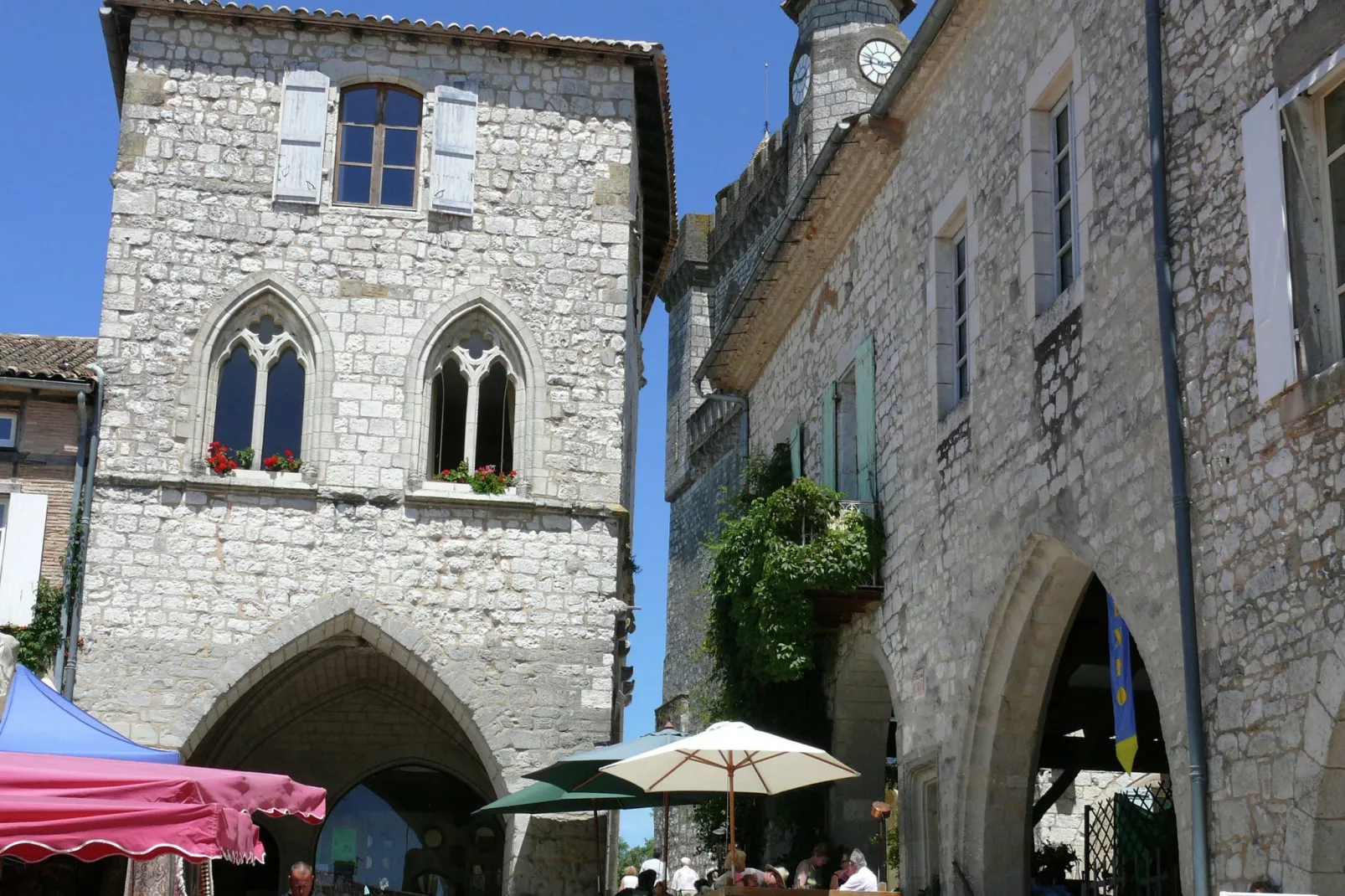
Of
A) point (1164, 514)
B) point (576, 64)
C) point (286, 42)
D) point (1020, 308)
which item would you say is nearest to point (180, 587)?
point (286, 42)

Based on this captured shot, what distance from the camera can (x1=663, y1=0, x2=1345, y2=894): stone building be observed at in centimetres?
709

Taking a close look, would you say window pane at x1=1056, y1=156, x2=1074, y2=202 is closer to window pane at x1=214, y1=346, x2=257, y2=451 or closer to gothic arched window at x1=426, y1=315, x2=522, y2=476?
gothic arched window at x1=426, y1=315, x2=522, y2=476

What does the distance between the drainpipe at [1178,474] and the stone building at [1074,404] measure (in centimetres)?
6

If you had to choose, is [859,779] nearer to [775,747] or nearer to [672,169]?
[775,747]

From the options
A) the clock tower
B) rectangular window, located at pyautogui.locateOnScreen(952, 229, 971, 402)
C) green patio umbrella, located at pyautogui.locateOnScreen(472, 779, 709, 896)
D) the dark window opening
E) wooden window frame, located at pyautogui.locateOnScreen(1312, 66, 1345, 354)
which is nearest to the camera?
wooden window frame, located at pyautogui.locateOnScreen(1312, 66, 1345, 354)

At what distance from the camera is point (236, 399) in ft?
50.6

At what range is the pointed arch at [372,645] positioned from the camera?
14.7 m

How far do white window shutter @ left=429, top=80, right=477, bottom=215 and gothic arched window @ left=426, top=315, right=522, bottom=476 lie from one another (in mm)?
1227

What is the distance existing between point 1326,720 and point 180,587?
1091cm

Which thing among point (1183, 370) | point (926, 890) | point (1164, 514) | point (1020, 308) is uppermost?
point (1020, 308)

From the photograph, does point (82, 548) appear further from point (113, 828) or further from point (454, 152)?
point (113, 828)

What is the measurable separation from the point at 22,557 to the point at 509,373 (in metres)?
4.86

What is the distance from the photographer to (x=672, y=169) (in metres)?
18.5

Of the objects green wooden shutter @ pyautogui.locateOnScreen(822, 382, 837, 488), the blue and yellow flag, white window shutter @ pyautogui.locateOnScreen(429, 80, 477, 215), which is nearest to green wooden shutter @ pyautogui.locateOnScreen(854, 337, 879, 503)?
green wooden shutter @ pyautogui.locateOnScreen(822, 382, 837, 488)
